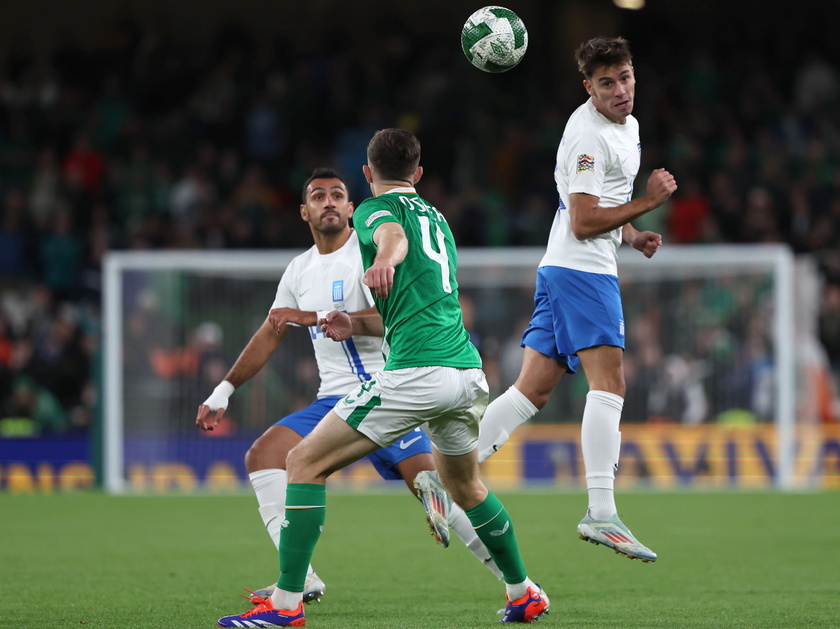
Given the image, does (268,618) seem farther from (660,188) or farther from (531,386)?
(660,188)

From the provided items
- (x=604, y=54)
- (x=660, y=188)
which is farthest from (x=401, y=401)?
(x=604, y=54)

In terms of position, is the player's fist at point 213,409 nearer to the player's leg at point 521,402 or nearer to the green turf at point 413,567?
the green turf at point 413,567

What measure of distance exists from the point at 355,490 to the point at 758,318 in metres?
5.15

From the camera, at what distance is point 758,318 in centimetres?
1576

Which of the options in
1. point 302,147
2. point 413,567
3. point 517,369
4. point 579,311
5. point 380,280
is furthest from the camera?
point 302,147

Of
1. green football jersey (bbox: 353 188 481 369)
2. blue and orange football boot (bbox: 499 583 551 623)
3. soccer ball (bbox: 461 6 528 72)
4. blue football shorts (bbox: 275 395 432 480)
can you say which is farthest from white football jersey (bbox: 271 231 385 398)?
blue and orange football boot (bbox: 499 583 551 623)

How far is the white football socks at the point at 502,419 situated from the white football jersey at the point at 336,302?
793mm

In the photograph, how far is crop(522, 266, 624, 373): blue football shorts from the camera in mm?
6316

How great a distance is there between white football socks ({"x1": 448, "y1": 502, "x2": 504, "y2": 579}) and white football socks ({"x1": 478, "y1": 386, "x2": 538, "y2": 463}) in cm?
32

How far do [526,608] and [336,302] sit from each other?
80.6 inches

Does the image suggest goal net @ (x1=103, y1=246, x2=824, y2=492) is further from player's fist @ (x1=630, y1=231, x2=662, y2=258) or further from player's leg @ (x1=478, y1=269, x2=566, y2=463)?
player's fist @ (x1=630, y1=231, x2=662, y2=258)

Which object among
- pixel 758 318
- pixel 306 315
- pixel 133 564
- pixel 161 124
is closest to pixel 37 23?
pixel 161 124

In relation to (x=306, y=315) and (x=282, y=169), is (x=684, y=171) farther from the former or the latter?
(x=306, y=315)

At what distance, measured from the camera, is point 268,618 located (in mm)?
5641
